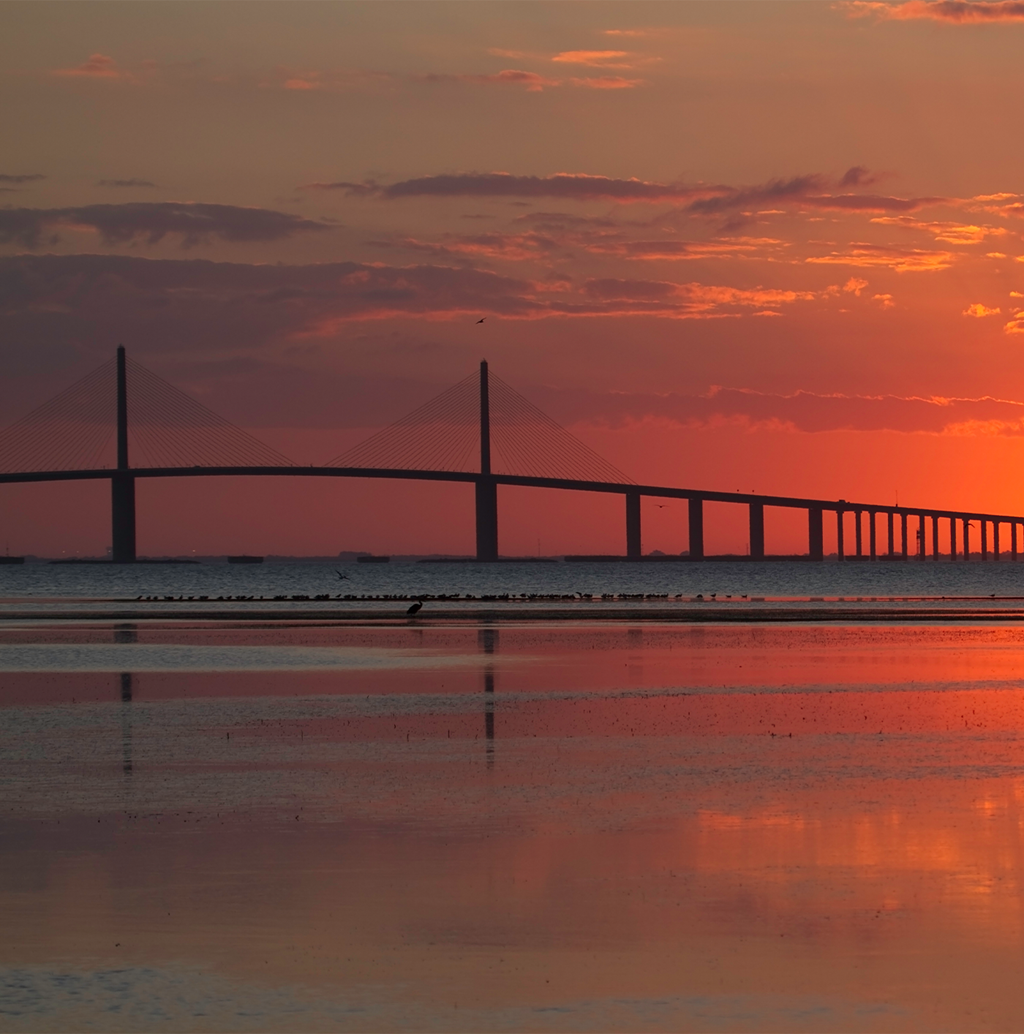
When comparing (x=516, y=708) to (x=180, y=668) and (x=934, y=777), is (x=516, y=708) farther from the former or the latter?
(x=180, y=668)

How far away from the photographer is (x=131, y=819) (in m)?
14.9

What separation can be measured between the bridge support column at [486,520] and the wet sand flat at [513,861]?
111 m

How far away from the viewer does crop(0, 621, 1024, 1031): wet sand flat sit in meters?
9.08

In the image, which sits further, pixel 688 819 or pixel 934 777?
pixel 934 777

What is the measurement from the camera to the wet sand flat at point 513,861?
908cm

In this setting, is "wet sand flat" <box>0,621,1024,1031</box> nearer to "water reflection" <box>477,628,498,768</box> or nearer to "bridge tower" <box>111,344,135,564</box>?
"water reflection" <box>477,628,498,768</box>

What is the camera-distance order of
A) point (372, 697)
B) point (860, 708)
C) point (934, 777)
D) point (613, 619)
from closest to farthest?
point (934, 777)
point (860, 708)
point (372, 697)
point (613, 619)

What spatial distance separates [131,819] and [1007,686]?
18.7m

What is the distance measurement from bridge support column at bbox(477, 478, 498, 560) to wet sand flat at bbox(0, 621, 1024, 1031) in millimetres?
110747

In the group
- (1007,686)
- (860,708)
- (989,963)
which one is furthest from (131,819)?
(1007,686)

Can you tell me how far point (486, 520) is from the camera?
13888cm

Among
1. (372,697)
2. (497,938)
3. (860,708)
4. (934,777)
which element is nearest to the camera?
(497,938)

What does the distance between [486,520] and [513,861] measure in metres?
126

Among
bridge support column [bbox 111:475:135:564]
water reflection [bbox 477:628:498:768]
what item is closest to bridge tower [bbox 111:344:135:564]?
bridge support column [bbox 111:475:135:564]
